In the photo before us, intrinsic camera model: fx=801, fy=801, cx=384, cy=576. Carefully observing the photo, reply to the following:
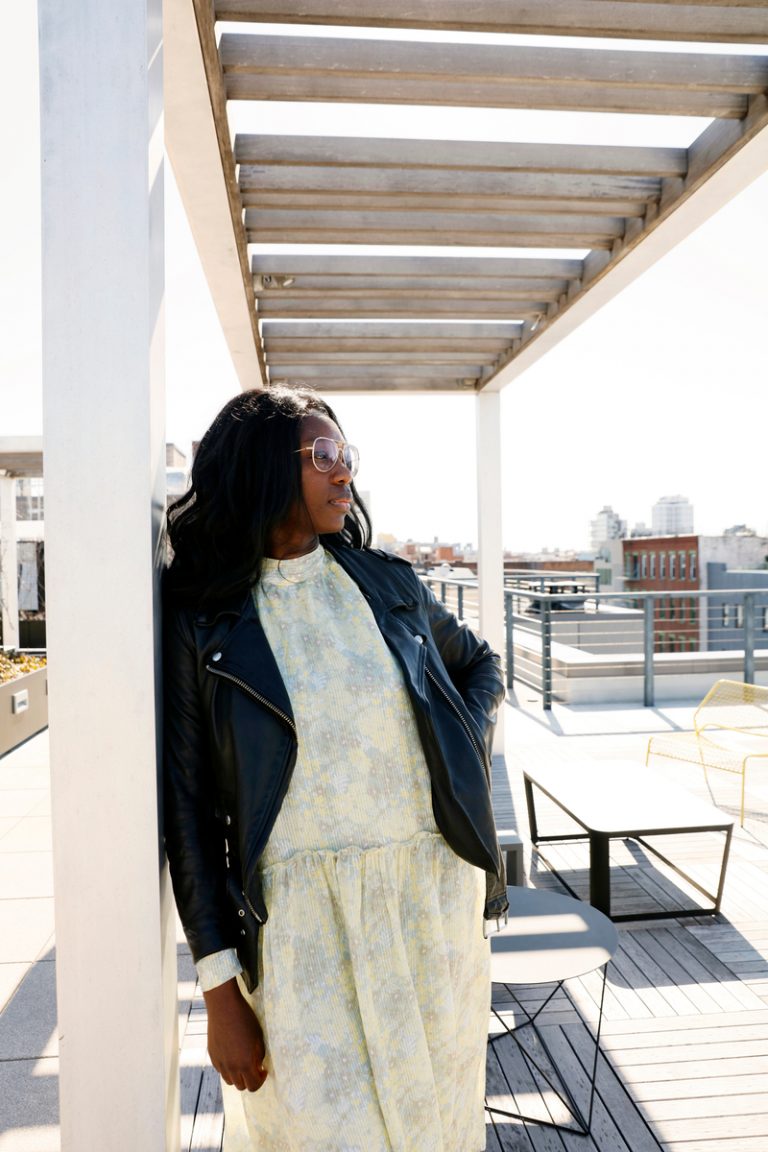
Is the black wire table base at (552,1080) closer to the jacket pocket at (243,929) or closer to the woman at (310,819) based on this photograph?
the woman at (310,819)

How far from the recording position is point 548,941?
2.22 metres

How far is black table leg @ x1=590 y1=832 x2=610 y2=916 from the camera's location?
10.5ft

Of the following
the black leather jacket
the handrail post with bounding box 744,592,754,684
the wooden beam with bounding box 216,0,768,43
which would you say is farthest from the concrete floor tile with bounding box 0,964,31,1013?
the handrail post with bounding box 744,592,754,684

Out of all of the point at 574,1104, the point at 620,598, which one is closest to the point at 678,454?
the point at 620,598

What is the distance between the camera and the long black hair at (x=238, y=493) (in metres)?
1.30

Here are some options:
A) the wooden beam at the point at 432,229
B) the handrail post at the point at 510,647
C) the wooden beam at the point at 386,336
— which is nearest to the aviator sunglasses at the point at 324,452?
the wooden beam at the point at 432,229

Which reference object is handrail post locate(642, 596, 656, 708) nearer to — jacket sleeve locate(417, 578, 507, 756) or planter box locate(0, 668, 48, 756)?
planter box locate(0, 668, 48, 756)

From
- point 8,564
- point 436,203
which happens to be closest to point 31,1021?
point 436,203

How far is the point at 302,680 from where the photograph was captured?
126 cm

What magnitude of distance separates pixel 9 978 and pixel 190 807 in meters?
2.37

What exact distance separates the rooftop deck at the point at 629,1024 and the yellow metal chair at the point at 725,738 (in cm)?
50

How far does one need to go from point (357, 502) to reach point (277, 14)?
112 cm

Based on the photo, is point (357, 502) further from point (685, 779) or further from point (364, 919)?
point (685, 779)

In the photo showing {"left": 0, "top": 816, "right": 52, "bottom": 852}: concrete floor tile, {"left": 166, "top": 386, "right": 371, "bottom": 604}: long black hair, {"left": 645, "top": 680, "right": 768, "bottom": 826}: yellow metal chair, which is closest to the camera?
{"left": 166, "top": 386, "right": 371, "bottom": 604}: long black hair
